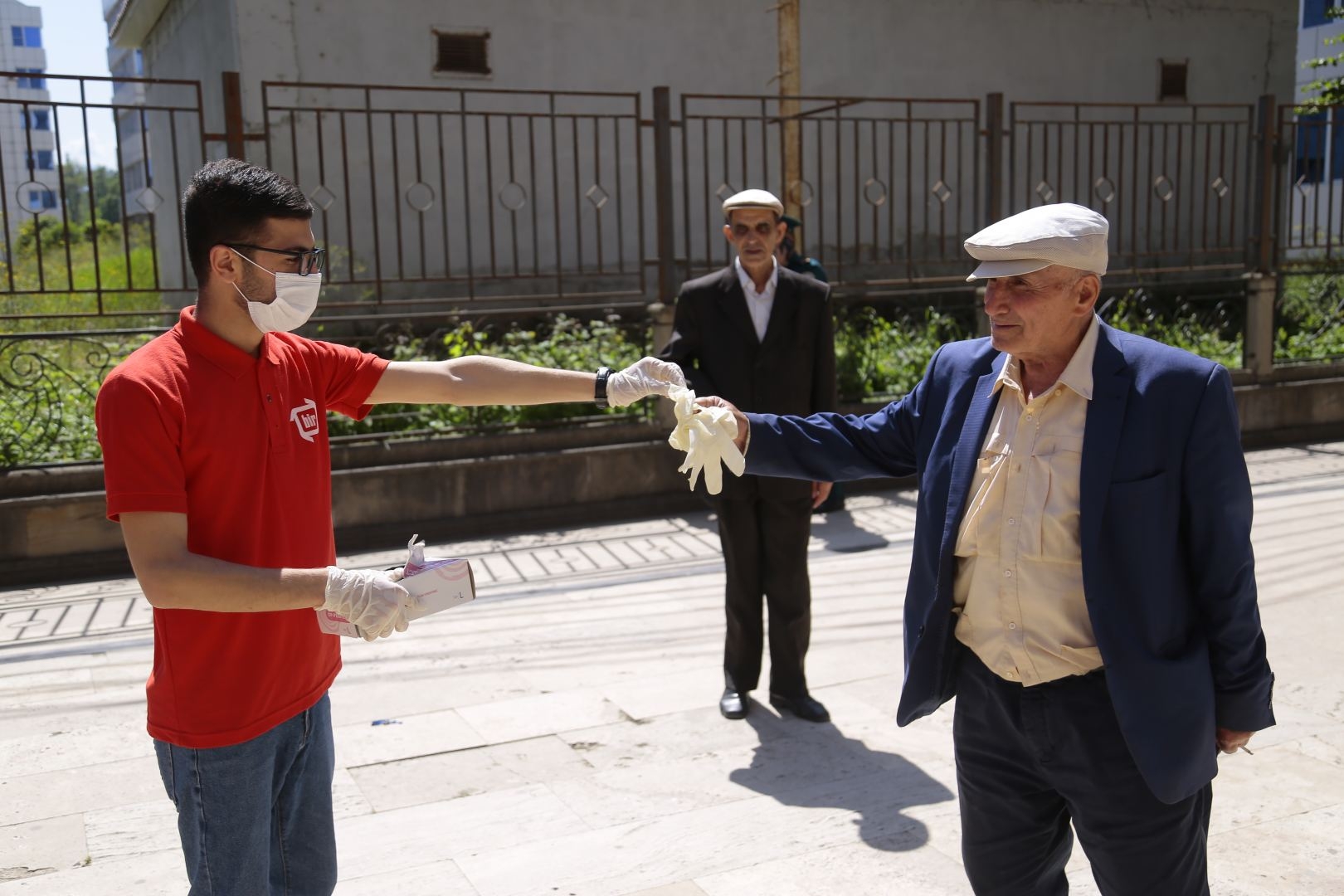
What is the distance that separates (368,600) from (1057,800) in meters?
1.58

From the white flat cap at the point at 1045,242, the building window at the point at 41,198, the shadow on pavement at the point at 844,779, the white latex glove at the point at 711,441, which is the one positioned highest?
the building window at the point at 41,198

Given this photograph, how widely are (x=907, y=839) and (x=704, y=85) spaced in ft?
39.9

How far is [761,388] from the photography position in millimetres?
5203

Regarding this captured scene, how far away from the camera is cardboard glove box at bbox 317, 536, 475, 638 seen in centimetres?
254

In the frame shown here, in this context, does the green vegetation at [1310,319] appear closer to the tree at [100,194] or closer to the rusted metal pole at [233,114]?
the rusted metal pole at [233,114]

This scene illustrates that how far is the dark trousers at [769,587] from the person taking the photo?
509 centimetres

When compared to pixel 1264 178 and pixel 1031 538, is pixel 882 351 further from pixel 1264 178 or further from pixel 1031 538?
pixel 1031 538

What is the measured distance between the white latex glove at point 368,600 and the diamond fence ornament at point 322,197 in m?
6.43

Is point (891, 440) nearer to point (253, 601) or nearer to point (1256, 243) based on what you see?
point (253, 601)

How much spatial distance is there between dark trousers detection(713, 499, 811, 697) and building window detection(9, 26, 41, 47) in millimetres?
80497

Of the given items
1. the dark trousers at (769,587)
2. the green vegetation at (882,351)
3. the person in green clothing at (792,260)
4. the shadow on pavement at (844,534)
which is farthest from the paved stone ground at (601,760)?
the green vegetation at (882,351)

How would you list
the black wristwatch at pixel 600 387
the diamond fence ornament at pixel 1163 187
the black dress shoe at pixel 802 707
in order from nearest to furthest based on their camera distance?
1. the black wristwatch at pixel 600 387
2. the black dress shoe at pixel 802 707
3. the diamond fence ornament at pixel 1163 187

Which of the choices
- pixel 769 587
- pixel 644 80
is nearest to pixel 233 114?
pixel 769 587

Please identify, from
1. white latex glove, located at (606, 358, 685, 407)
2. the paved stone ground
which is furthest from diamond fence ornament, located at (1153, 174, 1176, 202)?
white latex glove, located at (606, 358, 685, 407)
